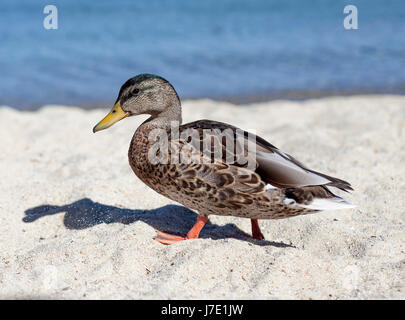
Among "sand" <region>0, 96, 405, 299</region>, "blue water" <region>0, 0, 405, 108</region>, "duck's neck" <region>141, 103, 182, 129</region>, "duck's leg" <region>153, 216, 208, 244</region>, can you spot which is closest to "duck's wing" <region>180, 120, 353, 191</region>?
"duck's neck" <region>141, 103, 182, 129</region>

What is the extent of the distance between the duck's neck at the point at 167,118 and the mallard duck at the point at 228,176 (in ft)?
0.62

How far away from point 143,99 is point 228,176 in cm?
84

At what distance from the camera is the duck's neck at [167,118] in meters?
3.38

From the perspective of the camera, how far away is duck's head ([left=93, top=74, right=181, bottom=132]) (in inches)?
132

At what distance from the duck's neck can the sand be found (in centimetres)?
68

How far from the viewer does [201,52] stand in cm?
1184

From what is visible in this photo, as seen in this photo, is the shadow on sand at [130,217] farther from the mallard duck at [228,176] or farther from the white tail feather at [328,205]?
the white tail feather at [328,205]

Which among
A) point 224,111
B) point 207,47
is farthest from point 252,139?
point 207,47

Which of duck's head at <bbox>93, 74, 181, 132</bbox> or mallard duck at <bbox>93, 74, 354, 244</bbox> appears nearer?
mallard duck at <bbox>93, 74, 354, 244</bbox>

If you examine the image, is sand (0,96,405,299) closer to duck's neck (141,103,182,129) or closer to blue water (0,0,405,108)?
duck's neck (141,103,182,129)

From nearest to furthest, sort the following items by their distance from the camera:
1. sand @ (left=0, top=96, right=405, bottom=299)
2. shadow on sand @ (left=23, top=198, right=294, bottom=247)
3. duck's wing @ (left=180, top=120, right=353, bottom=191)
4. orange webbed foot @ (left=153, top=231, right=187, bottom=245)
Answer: sand @ (left=0, top=96, right=405, bottom=299), duck's wing @ (left=180, top=120, right=353, bottom=191), orange webbed foot @ (left=153, top=231, right=187, bottom=245), shadow on sand @ (left=23, top=198, right=294, bottom=247)

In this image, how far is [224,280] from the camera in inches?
105

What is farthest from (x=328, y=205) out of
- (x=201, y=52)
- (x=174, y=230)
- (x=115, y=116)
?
(x=201, y=52)
